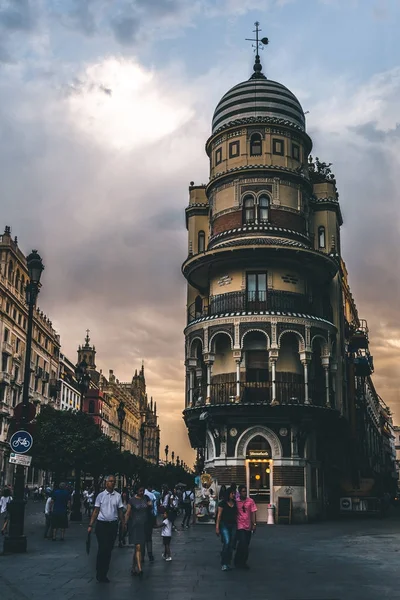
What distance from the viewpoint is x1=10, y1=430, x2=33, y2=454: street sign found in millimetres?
17375

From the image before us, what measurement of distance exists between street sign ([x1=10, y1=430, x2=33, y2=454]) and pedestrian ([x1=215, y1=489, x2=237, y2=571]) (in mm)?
5350

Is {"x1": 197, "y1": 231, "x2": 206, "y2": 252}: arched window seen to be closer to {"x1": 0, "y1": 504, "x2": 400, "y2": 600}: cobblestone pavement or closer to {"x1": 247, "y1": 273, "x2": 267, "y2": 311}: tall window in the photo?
{"x1": 247, "y1": 273, "x2": 267, "y2": 311}: tall window

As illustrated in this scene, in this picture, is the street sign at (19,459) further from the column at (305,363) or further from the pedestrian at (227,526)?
the column at (305,363)

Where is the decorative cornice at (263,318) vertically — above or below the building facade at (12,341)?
below

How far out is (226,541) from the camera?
14.7 m

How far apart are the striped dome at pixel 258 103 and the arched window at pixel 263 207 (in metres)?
4.83

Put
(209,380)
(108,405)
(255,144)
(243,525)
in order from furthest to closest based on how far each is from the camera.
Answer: (108,405)
(255,144)
(209,380)
(243,525)

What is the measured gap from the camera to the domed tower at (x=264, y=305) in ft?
113

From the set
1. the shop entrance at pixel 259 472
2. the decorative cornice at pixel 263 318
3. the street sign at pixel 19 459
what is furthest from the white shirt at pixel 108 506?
the decorative cornice at pixel 263 318

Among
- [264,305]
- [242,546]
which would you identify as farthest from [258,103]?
[242,546]

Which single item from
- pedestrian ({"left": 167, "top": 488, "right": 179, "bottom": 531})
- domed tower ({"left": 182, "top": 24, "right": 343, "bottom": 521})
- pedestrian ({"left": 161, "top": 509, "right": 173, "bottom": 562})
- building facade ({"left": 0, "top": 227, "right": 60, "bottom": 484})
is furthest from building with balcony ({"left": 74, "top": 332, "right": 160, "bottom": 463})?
pedestrian ({"left": 161, "top": 509, "right": 173, "bottom": 562})

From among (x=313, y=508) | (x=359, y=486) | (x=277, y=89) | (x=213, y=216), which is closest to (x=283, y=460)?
(x=313, y=508)

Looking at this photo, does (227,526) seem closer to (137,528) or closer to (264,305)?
(137,528)

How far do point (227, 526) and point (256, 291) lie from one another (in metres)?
22.6
